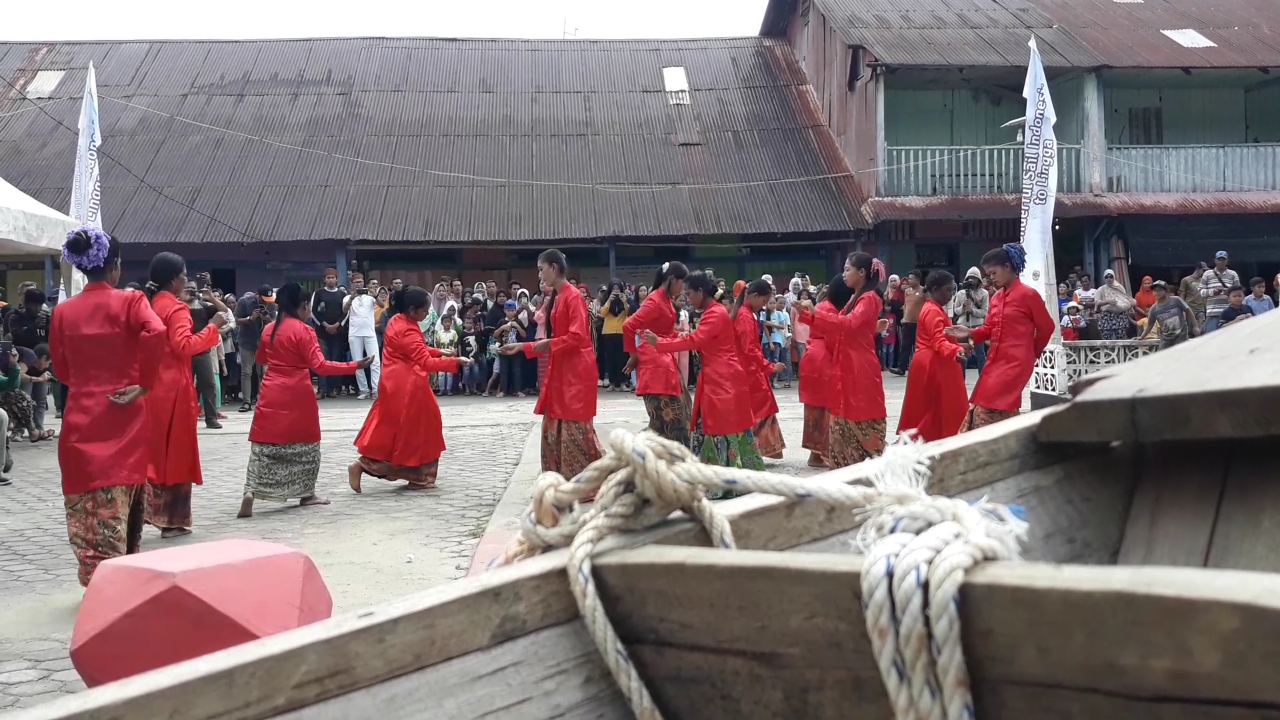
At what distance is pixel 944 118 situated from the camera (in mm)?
19484

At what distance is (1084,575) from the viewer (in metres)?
1.06

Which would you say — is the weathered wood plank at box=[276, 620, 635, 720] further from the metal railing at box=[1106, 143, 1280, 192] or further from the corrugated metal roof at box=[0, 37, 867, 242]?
the metal railing at box=[1106, 143, 1280, 192]

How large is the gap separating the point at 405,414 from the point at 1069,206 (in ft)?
45.2

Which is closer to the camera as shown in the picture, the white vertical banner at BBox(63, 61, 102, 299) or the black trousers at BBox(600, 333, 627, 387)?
the white vertical banner at BBox(63, 61, 102, 299)

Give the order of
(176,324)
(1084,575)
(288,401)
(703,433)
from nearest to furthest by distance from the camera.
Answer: (1084,575) → (176,324) → (288,401) → (703,433)

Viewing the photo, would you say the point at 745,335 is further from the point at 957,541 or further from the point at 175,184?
the point at 175,184

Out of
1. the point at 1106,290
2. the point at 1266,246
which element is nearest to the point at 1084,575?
the point at 1106,290

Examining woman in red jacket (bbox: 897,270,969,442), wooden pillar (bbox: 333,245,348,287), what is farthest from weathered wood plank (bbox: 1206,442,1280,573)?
wooden pillar (bbox: 333,245,348,287)

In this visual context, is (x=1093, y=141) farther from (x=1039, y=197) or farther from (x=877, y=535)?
(x=877, y=535)

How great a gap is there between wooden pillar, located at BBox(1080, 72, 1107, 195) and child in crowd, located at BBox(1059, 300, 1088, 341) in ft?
13.6

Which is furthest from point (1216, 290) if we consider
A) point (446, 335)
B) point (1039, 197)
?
point (446, 335)

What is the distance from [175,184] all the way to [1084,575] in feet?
65.7

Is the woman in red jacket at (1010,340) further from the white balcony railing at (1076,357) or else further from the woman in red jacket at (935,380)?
the white balcony railing at (1076,357)

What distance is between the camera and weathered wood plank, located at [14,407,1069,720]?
1166mm
